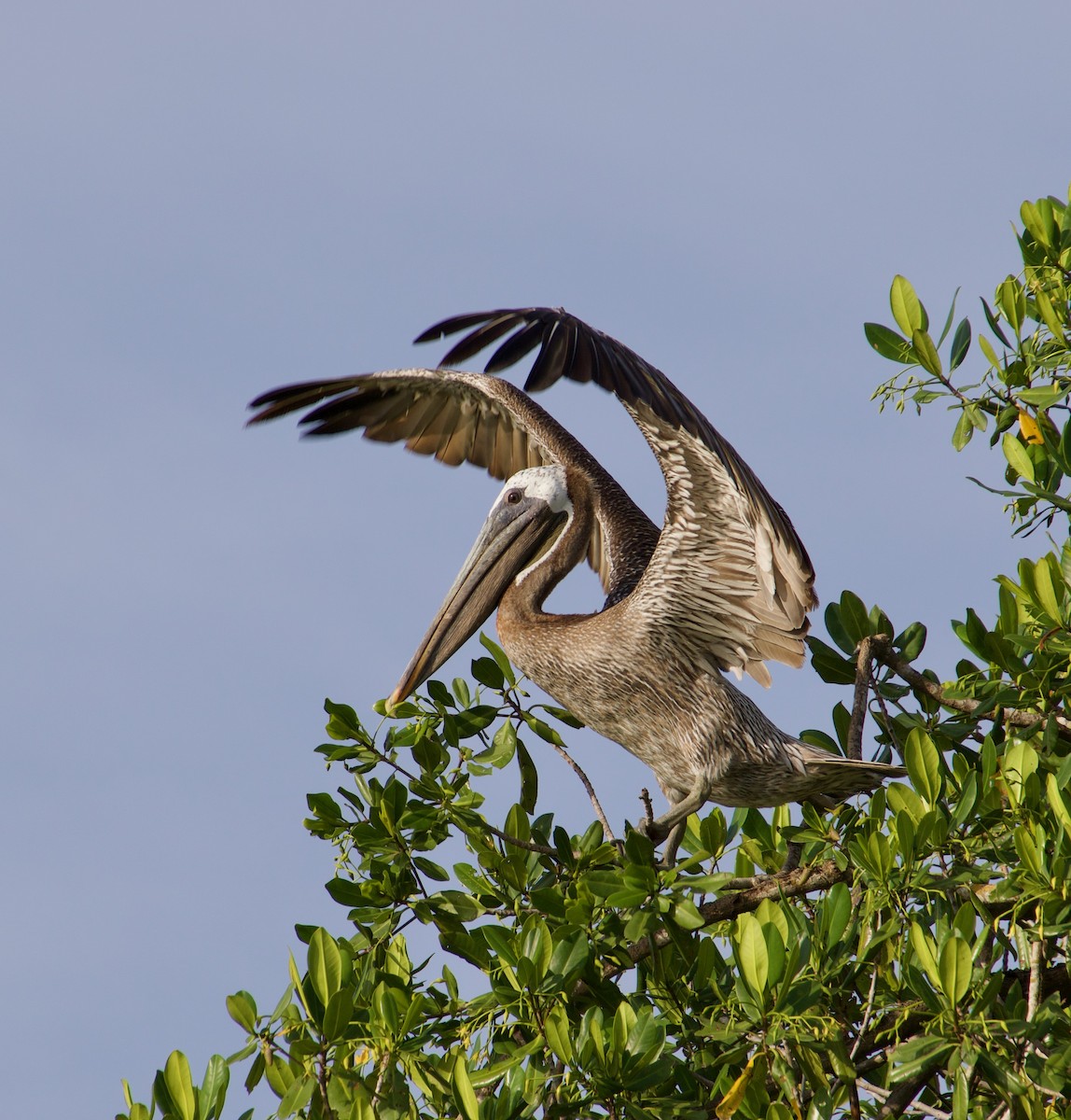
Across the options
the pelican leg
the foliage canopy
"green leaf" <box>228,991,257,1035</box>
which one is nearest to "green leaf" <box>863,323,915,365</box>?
the foliage canopy

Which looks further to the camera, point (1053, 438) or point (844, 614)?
Answer: point (844, 614)

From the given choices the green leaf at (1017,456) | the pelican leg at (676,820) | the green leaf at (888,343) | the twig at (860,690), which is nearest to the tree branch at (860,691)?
the twig at (860,690)

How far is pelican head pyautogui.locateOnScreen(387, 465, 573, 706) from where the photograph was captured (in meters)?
7.51

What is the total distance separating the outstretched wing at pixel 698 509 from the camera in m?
6.11

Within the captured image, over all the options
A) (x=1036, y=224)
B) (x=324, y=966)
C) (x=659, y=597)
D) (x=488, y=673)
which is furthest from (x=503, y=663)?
(x=1036, y=224)

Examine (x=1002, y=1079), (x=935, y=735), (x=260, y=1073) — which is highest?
(x=935, y=735)

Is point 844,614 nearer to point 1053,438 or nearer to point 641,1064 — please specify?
point 1053,438

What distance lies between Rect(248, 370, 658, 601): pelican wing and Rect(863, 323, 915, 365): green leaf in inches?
89.3

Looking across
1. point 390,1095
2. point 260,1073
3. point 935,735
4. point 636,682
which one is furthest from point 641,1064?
point 636,682

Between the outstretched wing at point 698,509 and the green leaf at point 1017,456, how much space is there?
1015 millimetres

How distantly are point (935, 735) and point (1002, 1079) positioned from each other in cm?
200

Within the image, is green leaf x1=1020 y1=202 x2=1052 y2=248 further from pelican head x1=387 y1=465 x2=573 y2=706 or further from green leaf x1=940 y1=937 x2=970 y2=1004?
green leaf x1=940 y1=937 x2=970 y2=1004

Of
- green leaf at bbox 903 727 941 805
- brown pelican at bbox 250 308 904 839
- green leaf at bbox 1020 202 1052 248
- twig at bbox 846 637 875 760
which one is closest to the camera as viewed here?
green leaf at bbox 903 727 941 805

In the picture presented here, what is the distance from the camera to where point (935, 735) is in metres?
5.69
